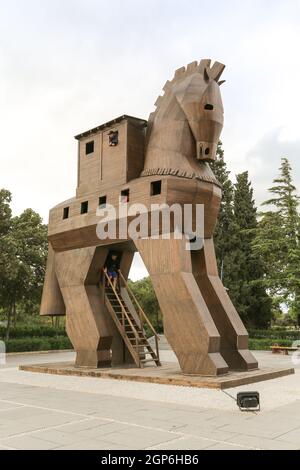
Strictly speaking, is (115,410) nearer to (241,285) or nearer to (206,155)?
(206,155)

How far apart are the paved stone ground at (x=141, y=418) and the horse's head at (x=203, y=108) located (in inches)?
239

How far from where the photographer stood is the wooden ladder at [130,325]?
1427cm

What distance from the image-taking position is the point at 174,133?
1317 cm

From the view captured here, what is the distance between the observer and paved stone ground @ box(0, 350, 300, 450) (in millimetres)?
6523

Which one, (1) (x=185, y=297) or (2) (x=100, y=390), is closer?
(2) (x=100, y=390)

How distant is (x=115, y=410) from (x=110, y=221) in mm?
6236

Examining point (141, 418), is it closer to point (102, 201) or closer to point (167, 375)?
point (167, 375)

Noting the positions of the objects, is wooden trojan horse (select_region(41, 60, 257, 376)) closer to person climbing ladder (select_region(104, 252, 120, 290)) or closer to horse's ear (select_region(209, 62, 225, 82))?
horse's ear (select_region(209, 62, 225, 82))

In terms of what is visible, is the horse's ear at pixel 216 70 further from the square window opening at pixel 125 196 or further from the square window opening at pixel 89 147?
the square window opening at pixel 89 147

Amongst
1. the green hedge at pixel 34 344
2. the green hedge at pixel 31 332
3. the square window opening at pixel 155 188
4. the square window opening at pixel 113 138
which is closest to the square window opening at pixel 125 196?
the square window opening at pixel 155 188

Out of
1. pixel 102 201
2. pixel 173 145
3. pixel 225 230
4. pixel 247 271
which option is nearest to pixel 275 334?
pixel 247 271

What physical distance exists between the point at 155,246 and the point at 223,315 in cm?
260

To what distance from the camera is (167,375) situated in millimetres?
12359
